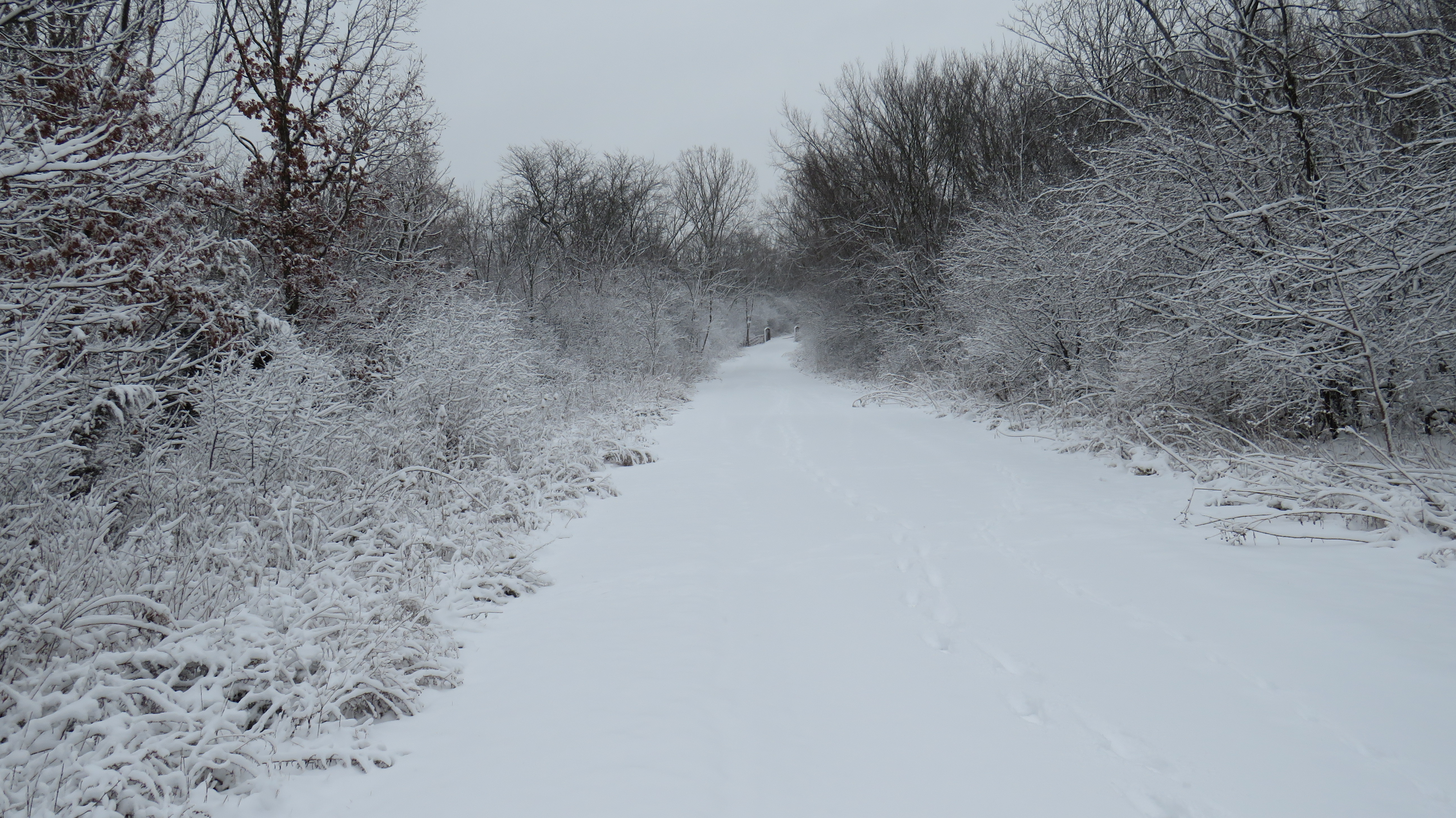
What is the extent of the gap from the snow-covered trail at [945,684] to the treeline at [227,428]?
47 cm

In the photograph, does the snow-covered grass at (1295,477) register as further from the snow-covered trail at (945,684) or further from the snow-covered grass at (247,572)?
the snow-covered grass at (247,572)

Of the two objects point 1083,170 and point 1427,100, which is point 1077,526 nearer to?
point 1427,100

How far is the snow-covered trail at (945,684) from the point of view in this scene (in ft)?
7.72

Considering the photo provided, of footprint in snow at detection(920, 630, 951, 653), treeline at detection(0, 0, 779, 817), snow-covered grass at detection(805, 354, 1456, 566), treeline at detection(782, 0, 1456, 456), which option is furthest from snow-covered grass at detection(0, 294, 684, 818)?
treeline at detection(782, 0, 1456, 456)

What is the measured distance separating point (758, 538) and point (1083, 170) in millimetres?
12754

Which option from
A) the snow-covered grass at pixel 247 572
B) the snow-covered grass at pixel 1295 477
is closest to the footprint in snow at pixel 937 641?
the snow-covered grass at pixel 247 572

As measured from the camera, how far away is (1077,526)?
17.7 ft

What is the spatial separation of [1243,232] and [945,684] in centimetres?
650

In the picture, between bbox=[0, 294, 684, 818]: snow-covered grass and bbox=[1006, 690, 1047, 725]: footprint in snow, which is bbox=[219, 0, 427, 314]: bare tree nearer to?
bbox=[0, 294, 684, 818]: snow-covered grass

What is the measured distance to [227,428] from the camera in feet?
15.3

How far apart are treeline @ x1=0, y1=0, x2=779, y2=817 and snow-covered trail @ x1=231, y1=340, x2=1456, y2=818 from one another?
1.53 ft

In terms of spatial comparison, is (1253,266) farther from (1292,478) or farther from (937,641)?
(937,641)

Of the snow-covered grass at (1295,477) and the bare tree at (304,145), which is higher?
the bare tree at (304,145)

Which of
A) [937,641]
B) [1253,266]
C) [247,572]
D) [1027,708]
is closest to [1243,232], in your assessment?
[1253,266]
